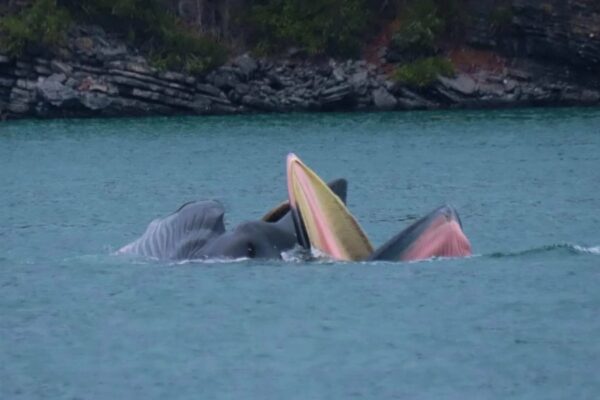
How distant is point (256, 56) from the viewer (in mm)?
73062

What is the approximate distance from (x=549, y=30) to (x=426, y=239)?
46.9 meters

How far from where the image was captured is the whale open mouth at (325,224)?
24031 millimetres

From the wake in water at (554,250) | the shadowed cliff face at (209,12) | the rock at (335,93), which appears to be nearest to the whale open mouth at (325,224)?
the wake in water at (554,250)

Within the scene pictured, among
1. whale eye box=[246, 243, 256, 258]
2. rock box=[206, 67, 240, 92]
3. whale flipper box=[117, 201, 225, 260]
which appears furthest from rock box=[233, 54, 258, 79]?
whale eye box=[246, 243, 256, 258]

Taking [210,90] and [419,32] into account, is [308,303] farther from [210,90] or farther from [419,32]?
[419,32]

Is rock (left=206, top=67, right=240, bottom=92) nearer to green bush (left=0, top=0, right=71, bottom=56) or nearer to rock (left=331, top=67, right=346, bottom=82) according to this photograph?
rock (left=331, top=67, right=346, bottom=82)

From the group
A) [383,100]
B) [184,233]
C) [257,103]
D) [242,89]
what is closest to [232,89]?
[242,89]

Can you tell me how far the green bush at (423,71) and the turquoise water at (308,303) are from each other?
29431mm

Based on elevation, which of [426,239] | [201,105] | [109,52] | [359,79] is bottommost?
[201,105]

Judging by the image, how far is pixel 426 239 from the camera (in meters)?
23.4

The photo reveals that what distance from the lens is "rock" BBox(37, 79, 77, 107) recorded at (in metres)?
66.1

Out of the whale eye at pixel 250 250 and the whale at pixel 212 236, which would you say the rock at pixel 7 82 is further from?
the whale eye at pixel 250 250

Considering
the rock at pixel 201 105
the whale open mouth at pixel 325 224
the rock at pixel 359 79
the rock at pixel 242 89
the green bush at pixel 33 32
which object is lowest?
the rock at pixel 201 105

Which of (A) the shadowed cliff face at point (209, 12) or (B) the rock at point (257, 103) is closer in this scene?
(B) the rock at point (257, 103)
